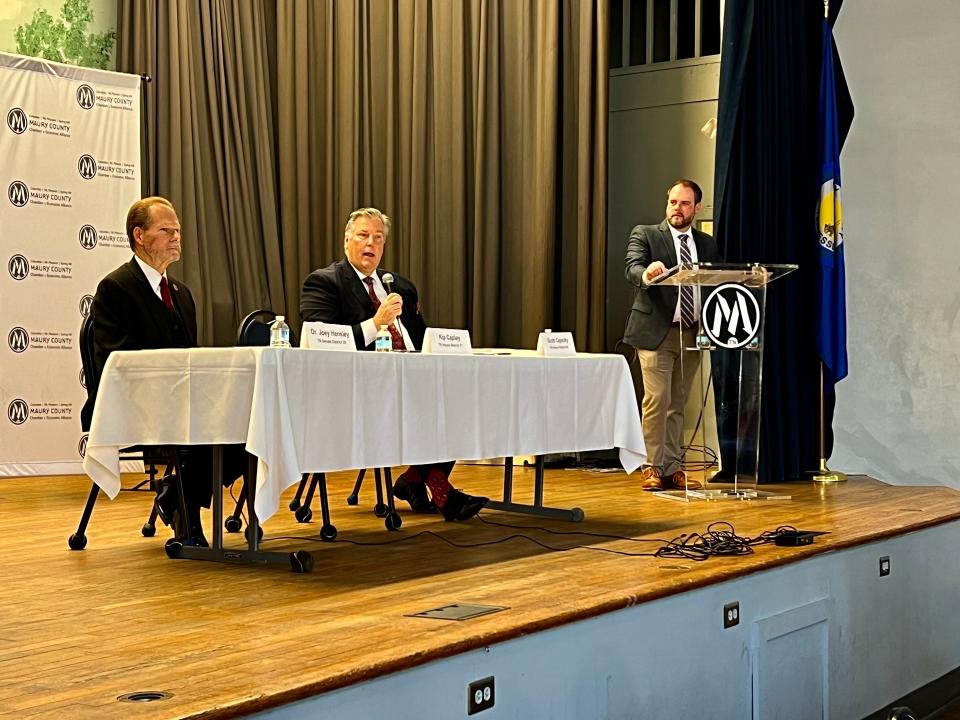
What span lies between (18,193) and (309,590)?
163 inches

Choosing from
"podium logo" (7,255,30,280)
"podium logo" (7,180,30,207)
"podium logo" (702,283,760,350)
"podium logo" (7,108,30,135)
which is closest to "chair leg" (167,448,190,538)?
"podium logo" (702,283,760,350)

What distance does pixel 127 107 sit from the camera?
23.2 feet

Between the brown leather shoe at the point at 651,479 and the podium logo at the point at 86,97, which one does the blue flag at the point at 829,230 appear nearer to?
the brown leather shoe at the point at 651,479

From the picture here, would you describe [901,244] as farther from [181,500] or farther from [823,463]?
[181,500]

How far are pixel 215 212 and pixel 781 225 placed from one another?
133 inches

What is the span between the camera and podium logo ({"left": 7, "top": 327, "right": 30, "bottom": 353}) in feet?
21.9

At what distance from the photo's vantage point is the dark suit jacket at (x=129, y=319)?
163 inches

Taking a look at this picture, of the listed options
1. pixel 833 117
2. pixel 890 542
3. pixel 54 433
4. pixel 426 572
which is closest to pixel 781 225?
pixel 833 117

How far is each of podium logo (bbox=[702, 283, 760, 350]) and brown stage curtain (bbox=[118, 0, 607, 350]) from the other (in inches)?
80.4

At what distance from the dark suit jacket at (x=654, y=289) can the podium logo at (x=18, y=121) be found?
332 centimetres

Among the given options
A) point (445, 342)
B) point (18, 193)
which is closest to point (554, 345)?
point (445, 342)

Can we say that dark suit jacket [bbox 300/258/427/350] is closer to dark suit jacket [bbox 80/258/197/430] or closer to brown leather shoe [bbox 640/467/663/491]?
dark suit jacket [bbox 80/258/197/430]

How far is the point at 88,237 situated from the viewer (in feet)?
22.7

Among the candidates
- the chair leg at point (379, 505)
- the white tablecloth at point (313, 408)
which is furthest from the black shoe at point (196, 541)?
the chair leg at point (379, 505)
